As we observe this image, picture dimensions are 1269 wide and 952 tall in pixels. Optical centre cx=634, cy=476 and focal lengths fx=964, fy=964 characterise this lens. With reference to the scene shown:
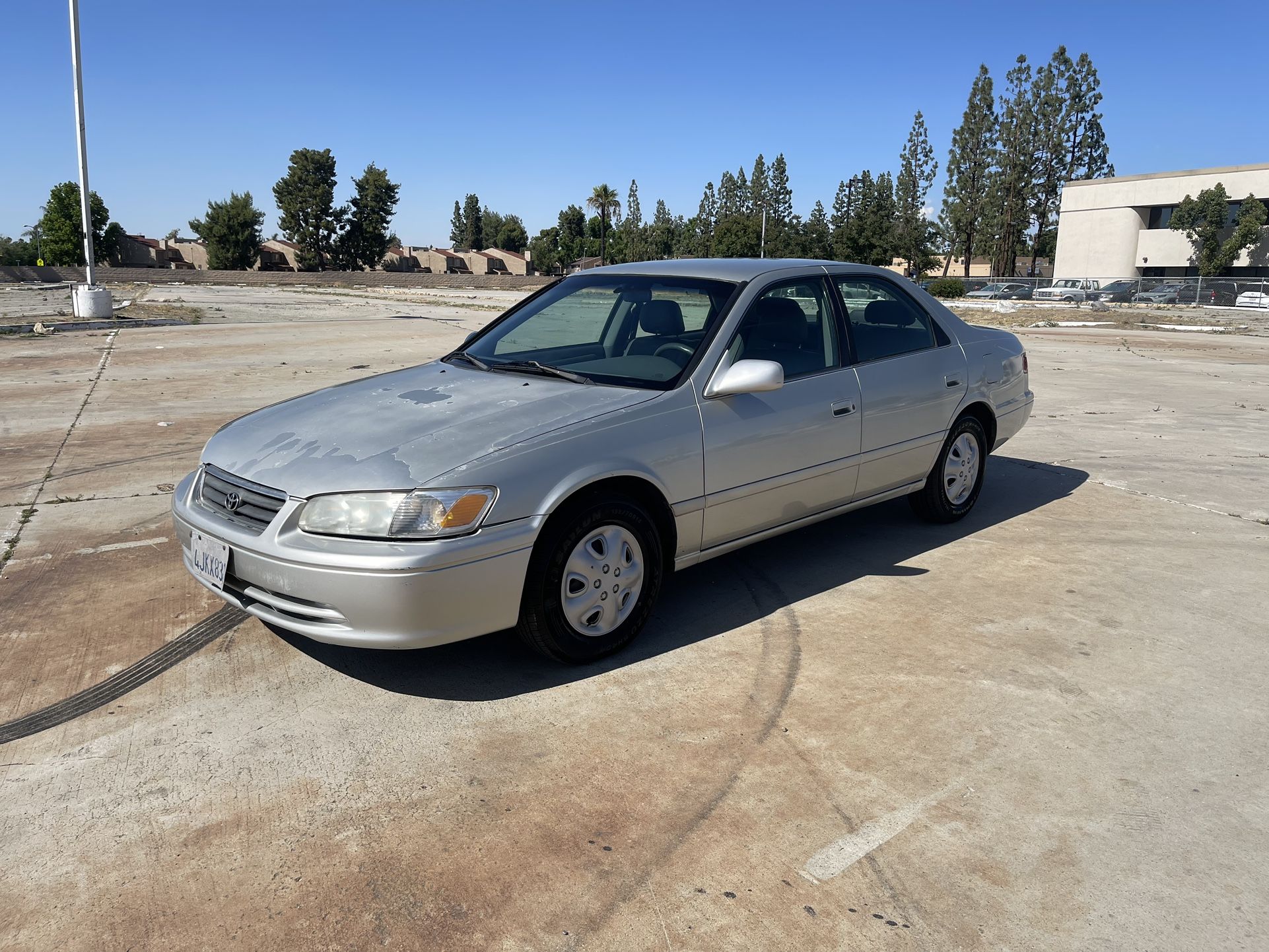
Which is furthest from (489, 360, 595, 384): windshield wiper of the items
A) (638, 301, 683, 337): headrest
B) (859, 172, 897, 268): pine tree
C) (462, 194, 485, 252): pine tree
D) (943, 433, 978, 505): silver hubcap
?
(462, 194, 485, 252): pine tree

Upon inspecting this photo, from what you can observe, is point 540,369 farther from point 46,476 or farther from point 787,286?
point 46,476

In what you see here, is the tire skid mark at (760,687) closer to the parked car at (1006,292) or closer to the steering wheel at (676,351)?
the steering wheel at (676,351)

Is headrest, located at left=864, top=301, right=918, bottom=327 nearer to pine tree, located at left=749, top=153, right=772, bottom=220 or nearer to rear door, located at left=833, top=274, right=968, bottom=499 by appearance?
rear door, located at left=833, top=274, right=968, bottom=499

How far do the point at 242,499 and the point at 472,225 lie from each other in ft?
527

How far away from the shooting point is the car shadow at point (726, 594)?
3.80m

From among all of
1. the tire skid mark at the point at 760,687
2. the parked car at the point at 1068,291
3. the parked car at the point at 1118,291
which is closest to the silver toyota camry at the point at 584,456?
the tire skid mark at the point at 760,687

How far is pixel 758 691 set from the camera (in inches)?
144

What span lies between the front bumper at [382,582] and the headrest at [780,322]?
1660 mm

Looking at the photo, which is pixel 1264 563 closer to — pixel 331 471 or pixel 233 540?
pixel 331 471

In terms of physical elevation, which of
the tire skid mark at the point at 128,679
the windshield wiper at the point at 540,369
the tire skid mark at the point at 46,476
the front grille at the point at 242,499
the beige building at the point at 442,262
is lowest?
the tire skid mark at the point at 128,679

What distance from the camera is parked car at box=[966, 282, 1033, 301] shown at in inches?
1951

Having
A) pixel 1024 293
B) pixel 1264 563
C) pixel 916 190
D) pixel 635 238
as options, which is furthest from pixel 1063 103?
pixel 1264 563

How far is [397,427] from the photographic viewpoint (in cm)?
380

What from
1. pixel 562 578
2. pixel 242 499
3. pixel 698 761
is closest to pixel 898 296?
pixel 562 578
